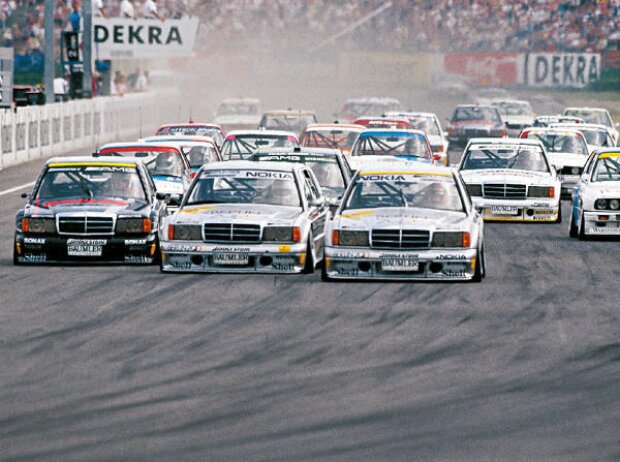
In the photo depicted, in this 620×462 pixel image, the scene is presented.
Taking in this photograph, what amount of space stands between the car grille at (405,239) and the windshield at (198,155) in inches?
404

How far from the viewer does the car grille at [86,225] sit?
18359 mm

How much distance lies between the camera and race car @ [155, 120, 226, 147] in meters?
Result: 32.0

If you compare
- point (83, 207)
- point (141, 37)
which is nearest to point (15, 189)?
point (83, 207)

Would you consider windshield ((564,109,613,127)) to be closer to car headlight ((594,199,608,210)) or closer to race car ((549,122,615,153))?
race car ((549,122,615,153))

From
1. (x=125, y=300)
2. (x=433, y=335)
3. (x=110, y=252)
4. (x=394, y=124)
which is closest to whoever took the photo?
(x=433, y=335)

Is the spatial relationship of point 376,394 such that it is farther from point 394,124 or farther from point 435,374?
point 394,124

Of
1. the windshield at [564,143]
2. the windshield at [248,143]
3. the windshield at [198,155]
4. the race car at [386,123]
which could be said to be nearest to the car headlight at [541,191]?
the windshield at [198,155]

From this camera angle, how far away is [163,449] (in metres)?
9.10

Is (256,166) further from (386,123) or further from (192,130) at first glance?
(386,123)

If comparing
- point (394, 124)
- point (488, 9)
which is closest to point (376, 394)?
point (394, 124)

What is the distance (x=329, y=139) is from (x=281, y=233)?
14.4 metres

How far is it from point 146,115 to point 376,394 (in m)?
51.3

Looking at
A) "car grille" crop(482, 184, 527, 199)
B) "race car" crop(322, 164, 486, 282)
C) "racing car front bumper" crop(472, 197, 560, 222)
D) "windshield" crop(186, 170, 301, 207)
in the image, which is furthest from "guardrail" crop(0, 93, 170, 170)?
"race car" crop(322, 164, 486, 282)

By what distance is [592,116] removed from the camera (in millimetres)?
46000
